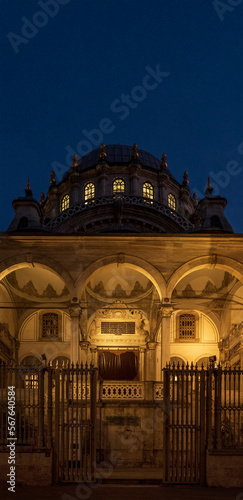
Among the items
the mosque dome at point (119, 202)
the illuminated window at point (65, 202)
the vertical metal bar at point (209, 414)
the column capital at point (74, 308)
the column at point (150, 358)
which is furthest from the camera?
the illuminated window at point (65, 202)

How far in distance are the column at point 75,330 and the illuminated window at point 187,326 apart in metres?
8.87

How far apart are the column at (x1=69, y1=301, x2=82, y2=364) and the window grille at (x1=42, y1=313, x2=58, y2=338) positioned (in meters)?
7.78

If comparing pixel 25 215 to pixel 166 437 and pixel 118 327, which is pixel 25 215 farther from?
pixel 166 437

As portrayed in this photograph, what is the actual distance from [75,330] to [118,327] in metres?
7.47

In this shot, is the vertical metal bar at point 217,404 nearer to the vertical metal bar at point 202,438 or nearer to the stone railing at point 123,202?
the vertical metal bar at point 202,438

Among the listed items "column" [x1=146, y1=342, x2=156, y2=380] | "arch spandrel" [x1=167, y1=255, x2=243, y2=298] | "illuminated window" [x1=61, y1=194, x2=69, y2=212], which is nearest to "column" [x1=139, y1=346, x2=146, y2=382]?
"column" [x1=146, y1=342, x2=156, y2=380]

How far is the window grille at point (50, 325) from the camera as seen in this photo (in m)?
27.6

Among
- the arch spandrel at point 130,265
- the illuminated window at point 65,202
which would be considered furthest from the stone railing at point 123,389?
the illuminated window at point 65,202

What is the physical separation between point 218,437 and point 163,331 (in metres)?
8.59

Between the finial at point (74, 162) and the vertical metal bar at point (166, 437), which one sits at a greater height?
the finial at point (74, 162)

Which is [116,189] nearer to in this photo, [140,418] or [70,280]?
[70,280]

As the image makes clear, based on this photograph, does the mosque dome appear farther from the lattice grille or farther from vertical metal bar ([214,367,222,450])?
vertical metal bar ([214,367,222,450])

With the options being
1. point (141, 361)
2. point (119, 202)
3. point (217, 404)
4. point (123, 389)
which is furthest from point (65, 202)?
point (217, 404)

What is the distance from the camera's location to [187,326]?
91.1 feet
